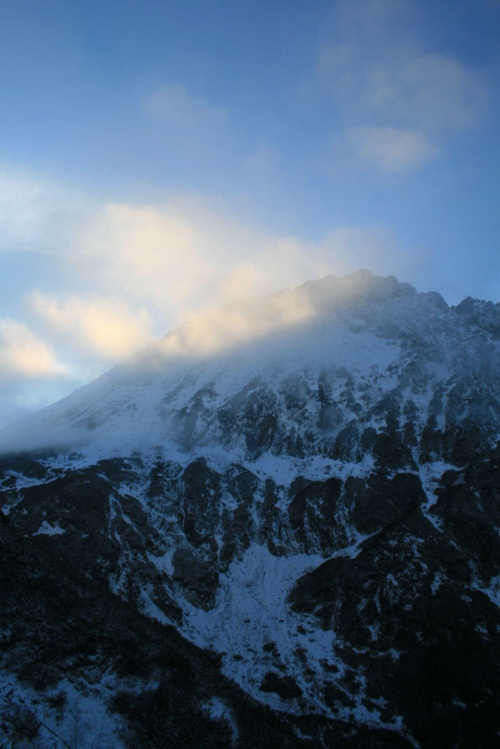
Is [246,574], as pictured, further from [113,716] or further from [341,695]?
[113,716]

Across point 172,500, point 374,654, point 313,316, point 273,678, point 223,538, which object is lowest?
point 374,654

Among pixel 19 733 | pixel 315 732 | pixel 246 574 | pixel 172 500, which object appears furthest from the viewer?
pixel 172 500

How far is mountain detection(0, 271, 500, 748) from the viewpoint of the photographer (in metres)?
50.4

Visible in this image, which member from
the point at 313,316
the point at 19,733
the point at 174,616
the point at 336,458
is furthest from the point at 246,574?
the point at 313,316

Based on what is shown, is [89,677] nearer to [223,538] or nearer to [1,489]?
[223,538]

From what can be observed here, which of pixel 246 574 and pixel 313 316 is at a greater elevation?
pixel 313 316

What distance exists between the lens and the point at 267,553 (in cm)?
8806

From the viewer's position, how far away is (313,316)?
17988cm

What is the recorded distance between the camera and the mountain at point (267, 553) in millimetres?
50375

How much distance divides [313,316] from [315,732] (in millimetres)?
147929

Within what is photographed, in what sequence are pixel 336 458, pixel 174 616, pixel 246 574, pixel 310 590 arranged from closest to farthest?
pixel 174 616
pixel 310 590
pixel 246 574
pixel 336 458

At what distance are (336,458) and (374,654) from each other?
165ft

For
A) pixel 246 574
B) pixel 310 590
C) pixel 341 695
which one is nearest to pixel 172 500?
pixel 246 574

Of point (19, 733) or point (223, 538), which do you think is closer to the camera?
point (19, 733)
